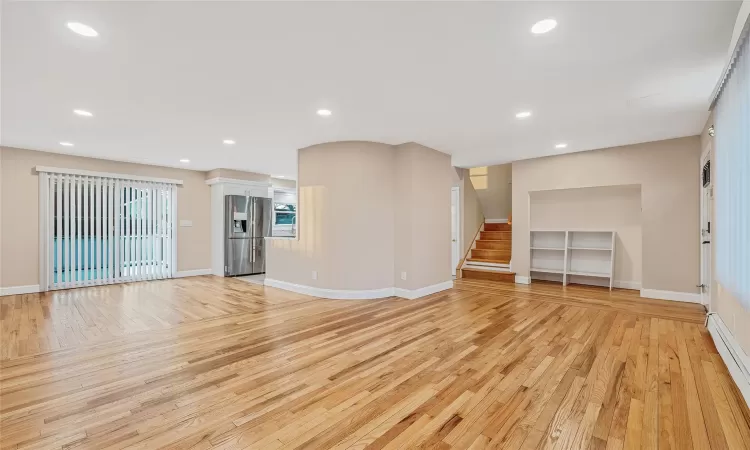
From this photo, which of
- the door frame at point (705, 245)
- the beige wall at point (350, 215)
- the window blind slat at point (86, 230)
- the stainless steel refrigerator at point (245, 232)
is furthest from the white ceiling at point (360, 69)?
the stainless steel refrigerator at point (245, 232)

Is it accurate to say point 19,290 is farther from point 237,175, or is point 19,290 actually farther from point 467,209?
point 467,209

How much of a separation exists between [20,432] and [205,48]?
2.71 m

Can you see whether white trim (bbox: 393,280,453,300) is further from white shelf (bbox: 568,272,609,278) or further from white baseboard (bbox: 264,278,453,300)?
white shelf (bbox: 568,272,609,278)

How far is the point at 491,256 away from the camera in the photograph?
785 centimetres

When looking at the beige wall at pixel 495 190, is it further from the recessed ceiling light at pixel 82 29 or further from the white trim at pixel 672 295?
the recessed ceiling light at pixel 82 29

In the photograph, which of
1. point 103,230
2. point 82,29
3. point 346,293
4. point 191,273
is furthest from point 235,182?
point 82,29

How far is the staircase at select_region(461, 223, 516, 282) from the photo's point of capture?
7.15m

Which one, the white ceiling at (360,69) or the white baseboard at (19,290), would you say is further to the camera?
the white baseboard at (19,290)

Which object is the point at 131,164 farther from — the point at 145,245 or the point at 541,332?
the point at 541,332

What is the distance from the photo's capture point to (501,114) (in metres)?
4.01

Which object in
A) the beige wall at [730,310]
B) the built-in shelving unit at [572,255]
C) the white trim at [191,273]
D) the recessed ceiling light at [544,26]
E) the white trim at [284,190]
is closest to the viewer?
the recessed ceiling light at [544,26]

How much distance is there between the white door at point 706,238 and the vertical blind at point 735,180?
1381mm

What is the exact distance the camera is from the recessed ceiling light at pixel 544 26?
220 centimetres

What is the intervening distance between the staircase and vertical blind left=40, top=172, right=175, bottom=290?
6888 millimetres
